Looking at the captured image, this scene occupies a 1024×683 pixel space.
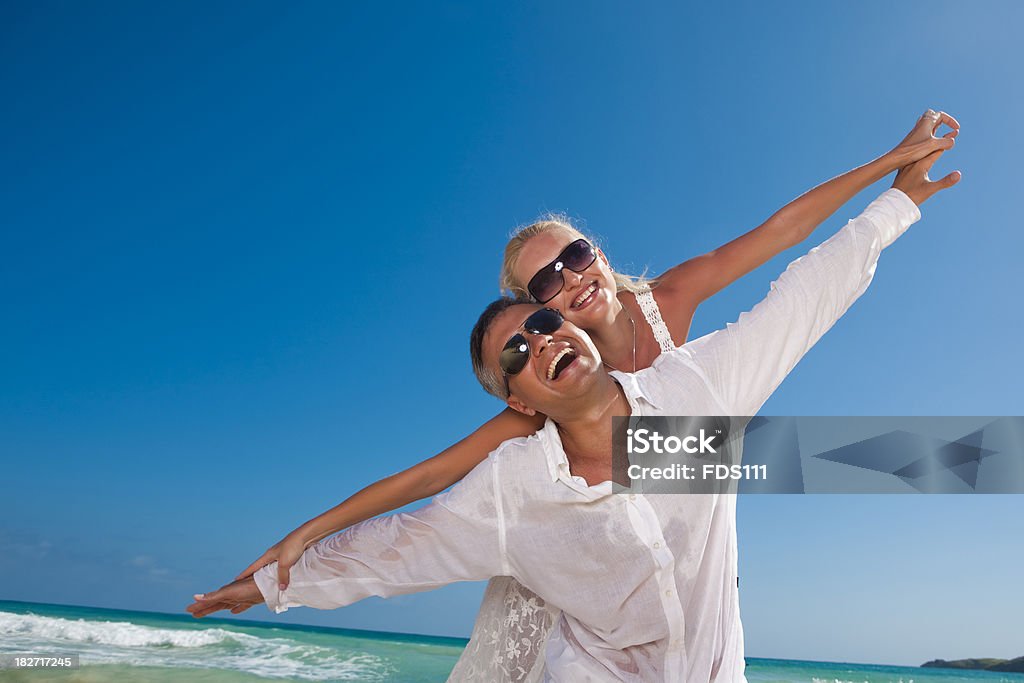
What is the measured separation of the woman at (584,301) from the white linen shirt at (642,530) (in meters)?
0.59

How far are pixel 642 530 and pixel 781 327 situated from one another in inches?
32.5

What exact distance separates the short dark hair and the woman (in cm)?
29

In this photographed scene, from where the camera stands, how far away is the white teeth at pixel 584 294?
404 cm

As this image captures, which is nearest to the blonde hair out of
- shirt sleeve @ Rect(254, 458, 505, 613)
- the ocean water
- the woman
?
the woman

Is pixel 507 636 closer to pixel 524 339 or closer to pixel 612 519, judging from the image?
pixel 612 519

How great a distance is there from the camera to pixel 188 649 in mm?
20391

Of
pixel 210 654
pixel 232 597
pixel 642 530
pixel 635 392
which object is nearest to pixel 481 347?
pixel 635 392

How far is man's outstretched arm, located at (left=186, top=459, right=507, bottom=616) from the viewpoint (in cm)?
282

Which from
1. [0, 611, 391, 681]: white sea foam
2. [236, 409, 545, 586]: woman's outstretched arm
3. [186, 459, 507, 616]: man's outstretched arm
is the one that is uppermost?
[0, 611, 391, 681]: white sea foam

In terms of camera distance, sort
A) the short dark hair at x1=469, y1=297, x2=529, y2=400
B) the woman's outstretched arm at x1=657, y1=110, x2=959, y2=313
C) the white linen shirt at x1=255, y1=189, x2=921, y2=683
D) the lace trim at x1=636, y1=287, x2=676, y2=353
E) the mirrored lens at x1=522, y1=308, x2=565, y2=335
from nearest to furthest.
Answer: the white linen shirt at x1=255, y1=189, x2=921, y2=683 → the mirrored lens at x1=522, y1=308, x2=565, y2=335 → the short dark hair at x1=469, y1=297, x2=529, y2=400 → the woman's outstretched arm at x1=657, y1=110, x2=959, y2=313 → the lace trim at x1=636, y1=287, x2=676, y2=353

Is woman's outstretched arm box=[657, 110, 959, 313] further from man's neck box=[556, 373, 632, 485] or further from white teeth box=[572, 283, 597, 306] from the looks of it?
man's neck box=[556, 373, 632, 485]

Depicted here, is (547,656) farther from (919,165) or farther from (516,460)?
(919,165)

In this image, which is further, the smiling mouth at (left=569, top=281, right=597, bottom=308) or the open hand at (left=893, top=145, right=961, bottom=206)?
the smiling mouth at (left=569, top=281, right=597, bottom=308)

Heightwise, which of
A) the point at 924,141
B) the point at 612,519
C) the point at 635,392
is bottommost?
the point at 612,519
